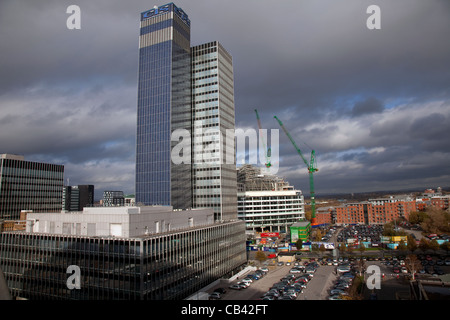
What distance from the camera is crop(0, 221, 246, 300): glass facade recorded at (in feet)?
138

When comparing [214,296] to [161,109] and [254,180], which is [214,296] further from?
[254,180]

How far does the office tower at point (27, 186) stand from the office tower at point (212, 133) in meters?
81.8

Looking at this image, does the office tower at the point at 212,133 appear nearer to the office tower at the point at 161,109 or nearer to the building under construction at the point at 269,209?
the office tower at the point at 161,109

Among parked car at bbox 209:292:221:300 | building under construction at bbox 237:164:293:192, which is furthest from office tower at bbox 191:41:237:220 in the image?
building under construction at bbox 237:164:293:192

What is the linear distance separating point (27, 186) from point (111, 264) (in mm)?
113135

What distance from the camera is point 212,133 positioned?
102438 mm

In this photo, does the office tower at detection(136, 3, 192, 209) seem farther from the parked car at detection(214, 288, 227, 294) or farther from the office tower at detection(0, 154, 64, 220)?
the office tower at detection(0, 154, 64, 220)

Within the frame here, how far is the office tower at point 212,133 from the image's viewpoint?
100 m

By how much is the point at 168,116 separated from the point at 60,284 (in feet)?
192

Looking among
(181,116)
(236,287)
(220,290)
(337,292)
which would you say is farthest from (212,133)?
(337,292)

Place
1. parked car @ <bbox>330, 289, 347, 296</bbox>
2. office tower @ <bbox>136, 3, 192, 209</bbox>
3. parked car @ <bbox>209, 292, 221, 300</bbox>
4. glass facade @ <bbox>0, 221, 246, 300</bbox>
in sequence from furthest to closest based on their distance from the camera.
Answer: office tower @ <bbox>136, 3, 192, 209</bbox>, parked car @ <bbox>330, 289, 347, 296</bbox>, parked car @ <bbox>209, 292, 221, 300</bbox>, glass facade @ <bbox>0, 221, 246, 300</bbox>
